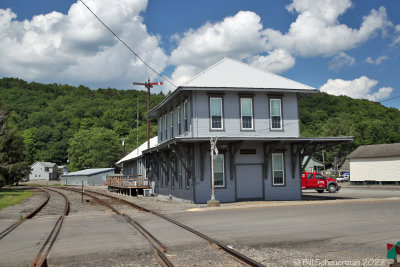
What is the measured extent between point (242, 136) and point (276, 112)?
281cm

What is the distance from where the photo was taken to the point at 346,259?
25.0 feet

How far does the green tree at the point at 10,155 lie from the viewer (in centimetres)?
4342

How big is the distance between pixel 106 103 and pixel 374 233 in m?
125

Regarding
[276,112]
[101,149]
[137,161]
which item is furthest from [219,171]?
[101,149]

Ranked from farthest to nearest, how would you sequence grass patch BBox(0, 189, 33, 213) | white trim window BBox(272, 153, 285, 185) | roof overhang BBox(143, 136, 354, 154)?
grass patch BBox(0, 189, 33, 213), white trim window BBox(272, 153, 285, 185), roof overhang BBox(143, 136, 354, 154)

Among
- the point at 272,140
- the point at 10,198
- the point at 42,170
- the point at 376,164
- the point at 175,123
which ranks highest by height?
the point at 175,123

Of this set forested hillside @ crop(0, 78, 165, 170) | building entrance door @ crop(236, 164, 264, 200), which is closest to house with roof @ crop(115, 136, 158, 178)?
building entrance door @ crop(236, 164, 264, 200)

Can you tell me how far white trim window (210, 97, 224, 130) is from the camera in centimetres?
2297

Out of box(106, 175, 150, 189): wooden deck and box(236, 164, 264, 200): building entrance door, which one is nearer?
box(236, 164, 264, 200): building entrance door

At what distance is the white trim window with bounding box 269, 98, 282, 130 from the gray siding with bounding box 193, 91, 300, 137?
21 centimetres

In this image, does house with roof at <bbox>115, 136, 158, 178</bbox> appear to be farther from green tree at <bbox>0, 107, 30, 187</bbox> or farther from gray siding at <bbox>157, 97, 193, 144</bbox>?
green tree at <bbox>0, 107, 30, 187</bbox>

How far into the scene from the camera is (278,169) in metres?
23.6

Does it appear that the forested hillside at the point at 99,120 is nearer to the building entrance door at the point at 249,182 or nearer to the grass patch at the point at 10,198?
the grass patch at the point at 10,198

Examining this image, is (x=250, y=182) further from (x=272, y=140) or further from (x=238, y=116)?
(x=238, y=116)
